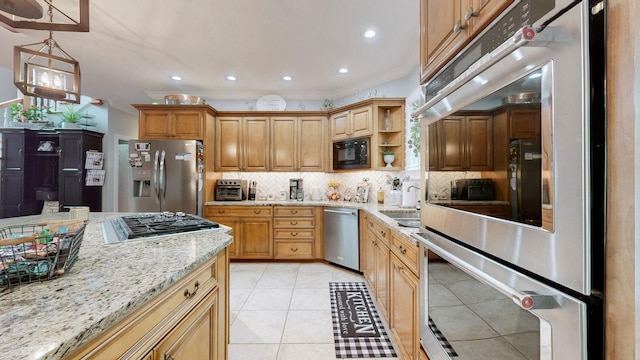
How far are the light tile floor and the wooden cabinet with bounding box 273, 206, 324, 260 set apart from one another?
0.19 m

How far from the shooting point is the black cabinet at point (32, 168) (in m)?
4.54

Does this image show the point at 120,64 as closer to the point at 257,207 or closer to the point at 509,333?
the point at 257,207

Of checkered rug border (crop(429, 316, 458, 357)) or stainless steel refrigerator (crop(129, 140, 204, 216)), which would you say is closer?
checkered rug border (crop(429, 316, 458, 357))

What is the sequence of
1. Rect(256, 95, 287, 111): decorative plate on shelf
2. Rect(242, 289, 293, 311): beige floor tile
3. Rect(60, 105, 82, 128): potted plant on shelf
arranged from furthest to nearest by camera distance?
Rect(60, 105, 82, 128): potted plant on shelf, Rect(256, 95, 287, 111): decorative plate on shelf, Rect(242, 289, 293, 311): beige floor tile

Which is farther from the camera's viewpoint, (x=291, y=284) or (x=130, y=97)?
(x=130, y=97)

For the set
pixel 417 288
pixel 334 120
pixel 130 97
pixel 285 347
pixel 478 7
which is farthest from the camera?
pixel 130 97

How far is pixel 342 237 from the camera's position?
339 centimetres

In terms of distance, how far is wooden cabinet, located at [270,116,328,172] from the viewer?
4.07m

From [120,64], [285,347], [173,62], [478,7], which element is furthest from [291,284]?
[120,64]

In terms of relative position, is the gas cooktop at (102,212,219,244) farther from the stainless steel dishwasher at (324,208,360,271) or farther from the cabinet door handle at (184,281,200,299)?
the stainless steel dishwasher at (324,208,360,271)

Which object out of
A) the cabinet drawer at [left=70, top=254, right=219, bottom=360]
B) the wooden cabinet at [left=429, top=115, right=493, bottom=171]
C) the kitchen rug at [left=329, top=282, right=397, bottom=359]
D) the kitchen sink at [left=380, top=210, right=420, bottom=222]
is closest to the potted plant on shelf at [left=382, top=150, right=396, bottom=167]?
the kitchen sink at [left=380, top=210, right=420, bottom=222]

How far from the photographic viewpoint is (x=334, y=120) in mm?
3949

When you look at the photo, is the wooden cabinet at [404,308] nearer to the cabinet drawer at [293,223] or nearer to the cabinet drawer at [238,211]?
the cabinet drawer at [293,223]

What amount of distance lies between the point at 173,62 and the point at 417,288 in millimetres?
3734
